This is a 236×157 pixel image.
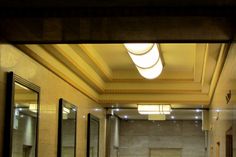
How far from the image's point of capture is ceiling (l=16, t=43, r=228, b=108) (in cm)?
656

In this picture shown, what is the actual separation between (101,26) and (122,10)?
0.27 meters

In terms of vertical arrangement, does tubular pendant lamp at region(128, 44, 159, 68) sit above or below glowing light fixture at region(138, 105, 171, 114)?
above

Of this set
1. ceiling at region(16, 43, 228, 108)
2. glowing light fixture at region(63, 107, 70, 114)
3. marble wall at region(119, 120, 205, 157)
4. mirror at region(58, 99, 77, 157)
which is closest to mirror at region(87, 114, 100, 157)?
ceiling at region(16, 43, 228, 108)

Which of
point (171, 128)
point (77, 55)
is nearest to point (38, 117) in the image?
point (77, 55)

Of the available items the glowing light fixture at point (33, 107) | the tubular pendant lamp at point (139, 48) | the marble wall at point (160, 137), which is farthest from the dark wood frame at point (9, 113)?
the marble wall at point (160, 137)

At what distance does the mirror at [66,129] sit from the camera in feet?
22.5

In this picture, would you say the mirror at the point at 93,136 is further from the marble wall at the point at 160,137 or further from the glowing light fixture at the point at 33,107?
the marble wall at the point at 160,137

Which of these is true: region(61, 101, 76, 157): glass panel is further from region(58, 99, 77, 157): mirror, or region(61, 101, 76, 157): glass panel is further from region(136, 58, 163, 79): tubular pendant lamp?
region(136, 58, 163, 79): tubular pendant lamp

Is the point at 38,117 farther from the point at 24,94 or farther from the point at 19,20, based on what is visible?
the point at 19,20

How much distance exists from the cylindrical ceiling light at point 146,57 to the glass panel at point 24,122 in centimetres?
127

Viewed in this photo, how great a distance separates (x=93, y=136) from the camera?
32.0 ft

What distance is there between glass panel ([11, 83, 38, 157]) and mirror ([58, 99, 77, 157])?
4.06 feet

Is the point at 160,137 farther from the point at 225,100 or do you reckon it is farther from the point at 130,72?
the point at 225,100

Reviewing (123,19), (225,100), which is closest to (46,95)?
(225,100)
